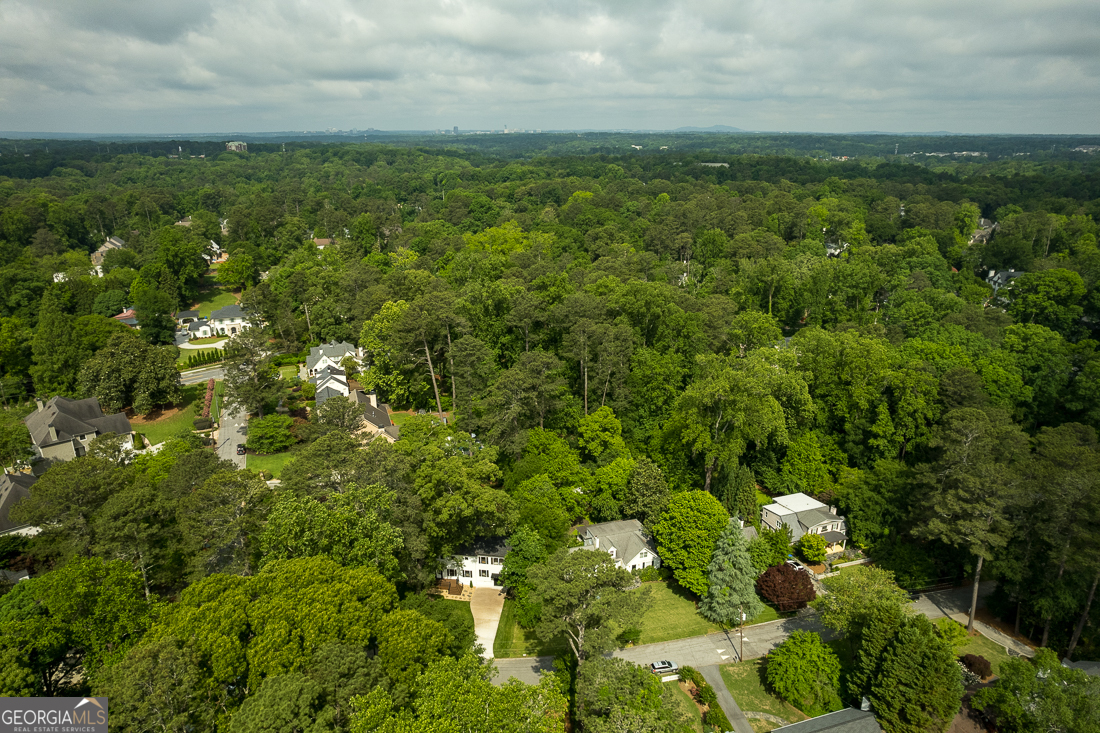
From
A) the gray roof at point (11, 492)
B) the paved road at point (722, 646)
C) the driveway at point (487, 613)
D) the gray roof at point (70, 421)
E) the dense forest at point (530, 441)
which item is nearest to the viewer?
the dense forest at point (530, 441)

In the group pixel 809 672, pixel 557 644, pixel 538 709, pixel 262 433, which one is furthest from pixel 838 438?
pixel 262 433

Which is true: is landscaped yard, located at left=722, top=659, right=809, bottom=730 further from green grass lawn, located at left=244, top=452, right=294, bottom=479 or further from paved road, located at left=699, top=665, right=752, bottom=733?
green grass lawn, located at left=244, top=452, right=294, bottom=479

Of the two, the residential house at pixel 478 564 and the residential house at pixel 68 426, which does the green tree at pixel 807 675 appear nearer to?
the residential house at pixel 478 564

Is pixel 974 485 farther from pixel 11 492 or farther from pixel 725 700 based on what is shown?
pixel 11 492

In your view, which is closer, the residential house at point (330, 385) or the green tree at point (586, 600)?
the green tree at point (586, 600)

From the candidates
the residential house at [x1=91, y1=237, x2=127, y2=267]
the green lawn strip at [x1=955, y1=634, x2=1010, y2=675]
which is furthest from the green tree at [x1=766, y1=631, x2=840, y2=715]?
the residential house at [x1=91, y1=237, x2=127, y2=267]

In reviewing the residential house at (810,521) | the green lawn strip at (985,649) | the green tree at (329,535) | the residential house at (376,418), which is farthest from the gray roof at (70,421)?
the green lawn strip at (985,649)
